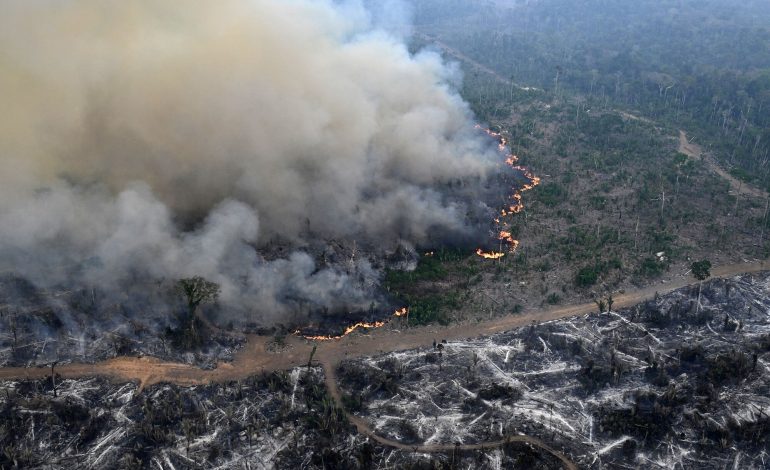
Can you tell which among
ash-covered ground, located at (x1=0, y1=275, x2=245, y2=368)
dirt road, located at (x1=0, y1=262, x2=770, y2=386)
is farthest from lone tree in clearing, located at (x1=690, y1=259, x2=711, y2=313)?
ash-covered ground, located at (x1=0, y1=275, x2=245, y2=368)

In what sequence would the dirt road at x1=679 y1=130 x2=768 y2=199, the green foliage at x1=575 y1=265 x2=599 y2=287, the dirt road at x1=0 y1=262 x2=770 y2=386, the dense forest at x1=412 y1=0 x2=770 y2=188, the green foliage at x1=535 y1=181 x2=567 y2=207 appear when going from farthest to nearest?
the dense forest at x1=412 y1=0 x2=770 y2=188 < the dirt road at x1=679 y1=130 x2=768 y2=199 < the green foliage at x1=535 y1=181 x2=567 y2=207 < the green foliage at x1=575 y1=265 x2=599 y2=287 < the dirt road at x1=0 y1=262 x2=770 y2=386

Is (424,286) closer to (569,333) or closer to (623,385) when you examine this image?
(569,333)

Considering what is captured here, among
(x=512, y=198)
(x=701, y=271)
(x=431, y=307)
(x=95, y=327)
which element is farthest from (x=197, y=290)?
(x=701, y=271)

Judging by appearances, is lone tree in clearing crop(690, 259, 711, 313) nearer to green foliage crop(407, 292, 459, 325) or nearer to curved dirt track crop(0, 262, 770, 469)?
curved dirt track crop(0, 262, 770, 469)

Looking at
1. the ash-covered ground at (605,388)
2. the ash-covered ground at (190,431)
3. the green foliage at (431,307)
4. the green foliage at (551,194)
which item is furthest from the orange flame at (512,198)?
the ash-covered ground at (190,431)

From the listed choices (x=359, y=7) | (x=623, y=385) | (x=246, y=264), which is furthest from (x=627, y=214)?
(x=359, y=7)

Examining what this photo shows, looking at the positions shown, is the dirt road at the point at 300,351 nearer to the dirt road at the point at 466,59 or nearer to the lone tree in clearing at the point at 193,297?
the lone tree in clearing at the point at 193,297
